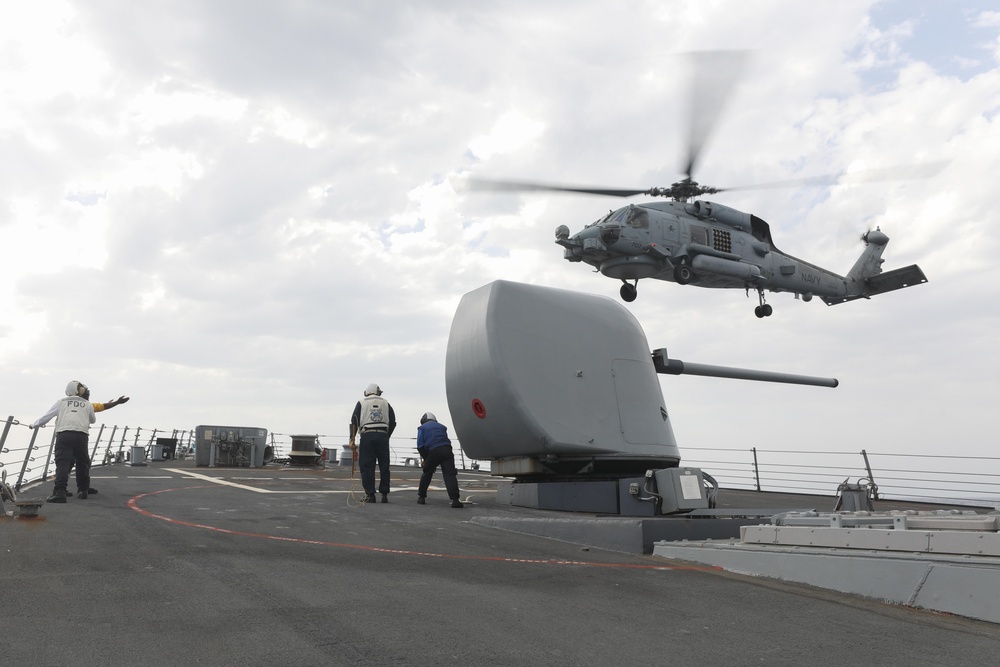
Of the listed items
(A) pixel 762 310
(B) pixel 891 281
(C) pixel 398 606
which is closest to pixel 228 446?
(A) pixel 762 310

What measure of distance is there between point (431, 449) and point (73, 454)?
438 centimetres

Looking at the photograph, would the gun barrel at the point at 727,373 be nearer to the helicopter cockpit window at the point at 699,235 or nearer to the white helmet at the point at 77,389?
the helicopter cockpit window at the point at 699,235

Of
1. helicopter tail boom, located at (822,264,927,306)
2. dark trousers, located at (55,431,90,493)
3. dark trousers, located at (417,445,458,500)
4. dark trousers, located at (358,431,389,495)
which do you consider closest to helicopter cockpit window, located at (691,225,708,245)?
helicopter tail boom, located at (822,264,927,306)

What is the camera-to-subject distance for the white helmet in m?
9.41

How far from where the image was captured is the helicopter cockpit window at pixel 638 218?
18078mm

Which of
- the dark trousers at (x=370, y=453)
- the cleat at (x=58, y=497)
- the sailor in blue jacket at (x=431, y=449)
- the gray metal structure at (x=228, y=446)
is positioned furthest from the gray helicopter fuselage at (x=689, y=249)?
the cleat at (x=58, y=497)

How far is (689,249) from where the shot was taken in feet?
62.1

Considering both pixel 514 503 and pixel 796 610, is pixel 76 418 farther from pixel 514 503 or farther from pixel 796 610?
pixel 796 610

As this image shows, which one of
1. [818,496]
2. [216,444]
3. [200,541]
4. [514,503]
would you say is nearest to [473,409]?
[514,503]

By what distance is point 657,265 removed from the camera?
18375 mm

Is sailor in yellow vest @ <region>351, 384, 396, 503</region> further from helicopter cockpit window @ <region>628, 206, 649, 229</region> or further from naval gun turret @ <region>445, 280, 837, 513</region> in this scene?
helicopter cockpit window @ <region>628, 206, 649, 229</region>

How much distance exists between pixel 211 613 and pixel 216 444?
18043 millimetres

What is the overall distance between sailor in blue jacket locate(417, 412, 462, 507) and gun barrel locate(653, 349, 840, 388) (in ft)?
12.1

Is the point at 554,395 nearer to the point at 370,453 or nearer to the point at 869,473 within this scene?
the point at 370,453
